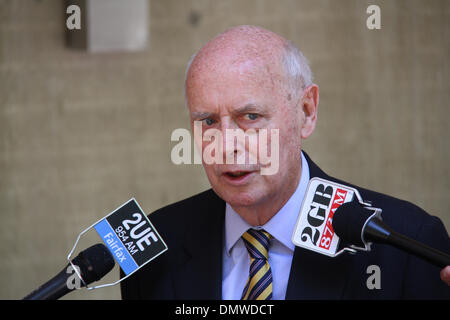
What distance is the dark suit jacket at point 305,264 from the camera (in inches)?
58.6

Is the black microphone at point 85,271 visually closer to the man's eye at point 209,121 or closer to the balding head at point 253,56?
the man's eye at point 209,121

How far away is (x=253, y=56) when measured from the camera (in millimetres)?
1517

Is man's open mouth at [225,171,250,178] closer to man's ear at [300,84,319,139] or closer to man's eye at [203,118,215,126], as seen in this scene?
man's eye at [203,118,215,126]

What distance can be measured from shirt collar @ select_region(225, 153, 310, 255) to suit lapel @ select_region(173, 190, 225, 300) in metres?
0.03

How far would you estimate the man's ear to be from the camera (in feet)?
5.39

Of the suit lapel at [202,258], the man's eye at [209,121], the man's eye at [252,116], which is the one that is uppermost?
the man's eye at [252,116]

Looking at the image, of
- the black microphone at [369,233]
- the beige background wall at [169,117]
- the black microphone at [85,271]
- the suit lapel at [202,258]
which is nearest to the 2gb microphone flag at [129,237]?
the black microphone at [85,271]

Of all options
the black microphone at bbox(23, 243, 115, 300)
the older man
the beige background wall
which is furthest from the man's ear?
the beige background wall

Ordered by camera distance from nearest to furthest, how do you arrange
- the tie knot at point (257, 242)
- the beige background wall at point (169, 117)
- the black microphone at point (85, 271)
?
the black microphone at point (85, 271) → the tie knot at point (257, 242) → the beige background wall at point (169, 117)

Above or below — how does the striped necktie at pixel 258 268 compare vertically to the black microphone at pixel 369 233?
below

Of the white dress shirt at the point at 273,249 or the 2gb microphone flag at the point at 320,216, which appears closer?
the 2gb microphone flag at the point at 320,216

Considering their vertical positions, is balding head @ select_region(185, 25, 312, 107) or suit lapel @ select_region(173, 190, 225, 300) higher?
balding head @ select_region(185, 25, 312, 107)

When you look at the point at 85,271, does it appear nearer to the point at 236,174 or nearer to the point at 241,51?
the point at 236,174

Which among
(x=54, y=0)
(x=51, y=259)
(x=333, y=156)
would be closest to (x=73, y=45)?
(x=54, y=0)
